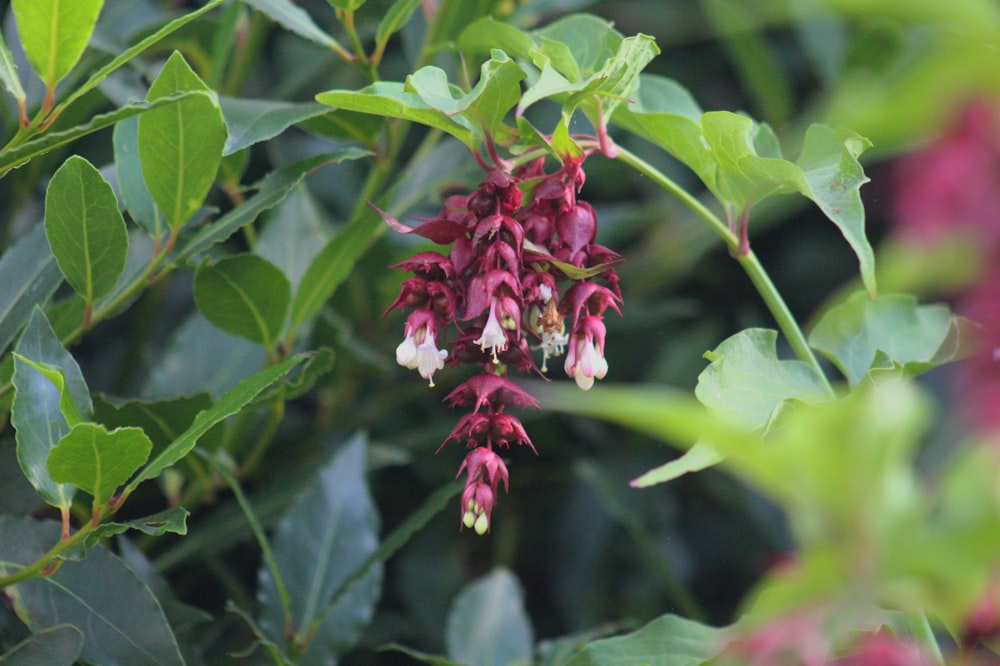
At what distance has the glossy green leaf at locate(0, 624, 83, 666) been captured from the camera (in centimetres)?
67

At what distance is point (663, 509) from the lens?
139 centimetres

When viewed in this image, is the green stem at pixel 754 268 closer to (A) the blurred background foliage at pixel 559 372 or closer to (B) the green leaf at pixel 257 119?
(B) the green leaf at pixel 257 119

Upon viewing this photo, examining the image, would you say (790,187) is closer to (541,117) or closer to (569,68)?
(569,68)

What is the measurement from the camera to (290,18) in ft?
2.76

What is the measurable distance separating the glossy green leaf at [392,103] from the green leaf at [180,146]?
0.45ft

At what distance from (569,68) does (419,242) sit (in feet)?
1.59

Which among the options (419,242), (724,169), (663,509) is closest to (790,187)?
(724,169)

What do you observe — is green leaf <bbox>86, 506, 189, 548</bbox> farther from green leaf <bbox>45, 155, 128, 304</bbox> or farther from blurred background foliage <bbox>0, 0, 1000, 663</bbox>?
blurred background foliage <bbox>0, 0, 1000, 663</bbox>

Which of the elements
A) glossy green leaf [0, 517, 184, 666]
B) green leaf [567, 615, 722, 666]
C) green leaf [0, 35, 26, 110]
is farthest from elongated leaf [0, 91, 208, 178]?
green leaf [567, 615, 722, 666]

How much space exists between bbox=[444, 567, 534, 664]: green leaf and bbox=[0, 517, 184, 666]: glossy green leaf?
1.21ft

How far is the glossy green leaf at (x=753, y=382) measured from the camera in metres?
0.61

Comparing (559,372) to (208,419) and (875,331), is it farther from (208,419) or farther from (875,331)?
(208,419)

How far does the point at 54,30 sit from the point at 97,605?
0.41 metres

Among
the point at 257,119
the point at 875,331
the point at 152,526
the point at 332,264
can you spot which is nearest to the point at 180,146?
the point at 257,119
